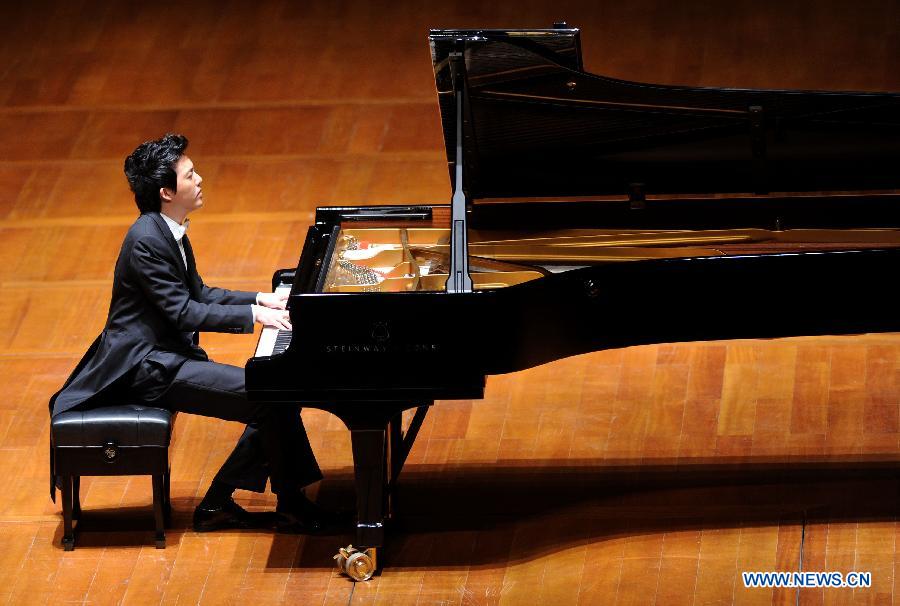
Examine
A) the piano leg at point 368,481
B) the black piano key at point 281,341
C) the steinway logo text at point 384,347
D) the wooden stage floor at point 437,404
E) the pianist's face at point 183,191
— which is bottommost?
the wooden stage floor at point 437,404

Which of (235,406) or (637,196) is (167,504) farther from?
(637,196)

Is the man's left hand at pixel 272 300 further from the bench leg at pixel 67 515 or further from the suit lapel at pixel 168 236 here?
the bench leg at pixel 67 515

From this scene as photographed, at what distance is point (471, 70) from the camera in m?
4.92

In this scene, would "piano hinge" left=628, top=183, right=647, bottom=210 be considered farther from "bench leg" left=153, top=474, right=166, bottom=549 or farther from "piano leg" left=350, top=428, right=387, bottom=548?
"bench leg" left=153, top=474, right=166, bottom=549

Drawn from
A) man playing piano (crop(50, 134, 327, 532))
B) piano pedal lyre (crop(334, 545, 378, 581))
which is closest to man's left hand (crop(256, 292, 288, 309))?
man playing piano (crop(50, 134, 327, 532))

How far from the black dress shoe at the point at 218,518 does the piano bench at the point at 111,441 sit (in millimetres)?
280

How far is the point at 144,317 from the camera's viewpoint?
489cm

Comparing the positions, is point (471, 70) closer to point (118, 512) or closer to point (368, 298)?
point (368, 298)

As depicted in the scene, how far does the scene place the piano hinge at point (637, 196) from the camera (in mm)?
5418

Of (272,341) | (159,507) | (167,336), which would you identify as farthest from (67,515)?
(272,341)

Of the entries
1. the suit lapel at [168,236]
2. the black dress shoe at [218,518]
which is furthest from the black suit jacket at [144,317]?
the black dress shoe at [218,518]

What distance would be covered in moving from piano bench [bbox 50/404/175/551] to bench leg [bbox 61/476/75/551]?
0.05 meters

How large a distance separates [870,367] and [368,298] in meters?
2.37

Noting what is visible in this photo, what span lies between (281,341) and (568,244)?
1.12 m
